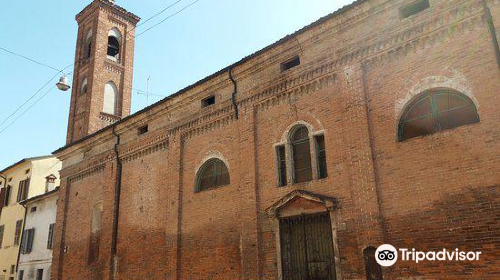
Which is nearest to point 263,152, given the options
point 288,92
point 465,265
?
point 288,92

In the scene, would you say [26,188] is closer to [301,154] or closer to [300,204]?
[301,154]

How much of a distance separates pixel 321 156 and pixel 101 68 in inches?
610

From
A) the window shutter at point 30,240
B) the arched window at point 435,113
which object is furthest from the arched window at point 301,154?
the window shutter at point 30,240

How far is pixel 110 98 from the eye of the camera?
22.2m

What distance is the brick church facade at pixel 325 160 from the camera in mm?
8000

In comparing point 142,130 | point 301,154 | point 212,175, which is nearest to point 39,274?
point 142,130

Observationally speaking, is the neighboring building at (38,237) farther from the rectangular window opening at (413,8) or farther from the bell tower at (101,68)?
the rectangular window opening at (413,8)

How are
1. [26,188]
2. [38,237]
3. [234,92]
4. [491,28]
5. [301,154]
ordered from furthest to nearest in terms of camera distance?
[26,188] < [38,237] < [234,92] < [301,154] < [491,28]

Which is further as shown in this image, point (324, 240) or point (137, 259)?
point (137, 259)

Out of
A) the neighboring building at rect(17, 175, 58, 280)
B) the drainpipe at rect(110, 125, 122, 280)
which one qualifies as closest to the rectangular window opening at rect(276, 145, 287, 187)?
the drainpipe at rect(110, 125, 122, 280)

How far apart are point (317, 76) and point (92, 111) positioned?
14.1m

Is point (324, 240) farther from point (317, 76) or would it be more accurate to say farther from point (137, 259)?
point (137, 259)

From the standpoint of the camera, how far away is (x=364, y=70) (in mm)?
9781

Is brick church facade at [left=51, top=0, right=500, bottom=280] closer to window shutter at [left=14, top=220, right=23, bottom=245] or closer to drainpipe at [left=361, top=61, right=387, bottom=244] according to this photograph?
drainpipe at [left=361, top=61, right=387, bottom=244]
